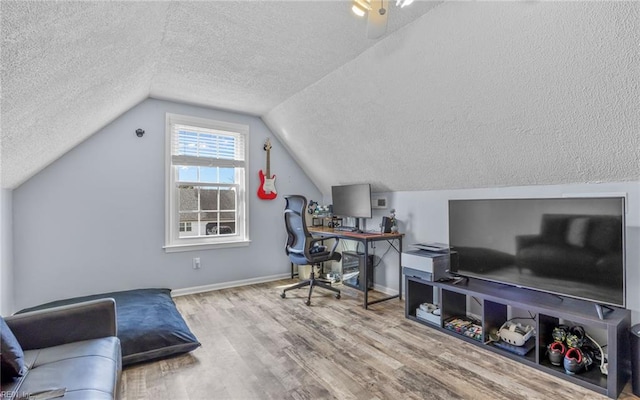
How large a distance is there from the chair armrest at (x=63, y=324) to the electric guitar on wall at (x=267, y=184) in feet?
8.62

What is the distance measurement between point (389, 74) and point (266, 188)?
2454mm

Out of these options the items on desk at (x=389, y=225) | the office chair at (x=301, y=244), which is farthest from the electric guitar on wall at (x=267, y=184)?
the items on desk at (x=389, y=225)

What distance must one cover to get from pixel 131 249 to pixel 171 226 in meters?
0.49

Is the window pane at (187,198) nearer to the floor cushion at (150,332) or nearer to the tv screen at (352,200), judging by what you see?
the floor cushion at (150,332)

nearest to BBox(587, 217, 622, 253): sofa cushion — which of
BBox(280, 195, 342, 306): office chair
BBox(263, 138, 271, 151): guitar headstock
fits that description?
BBox(280, 195, 342, 306): office chair

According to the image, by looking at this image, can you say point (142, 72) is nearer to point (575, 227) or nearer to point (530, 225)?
point (530, 225)

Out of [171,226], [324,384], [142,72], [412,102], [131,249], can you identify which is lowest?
[324,384]

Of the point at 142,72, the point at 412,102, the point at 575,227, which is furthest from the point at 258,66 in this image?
the point at 575,227

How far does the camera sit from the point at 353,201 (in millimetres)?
4016

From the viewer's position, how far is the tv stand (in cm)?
183

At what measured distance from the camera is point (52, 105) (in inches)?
71.9

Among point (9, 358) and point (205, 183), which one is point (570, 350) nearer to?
point (9, 358)

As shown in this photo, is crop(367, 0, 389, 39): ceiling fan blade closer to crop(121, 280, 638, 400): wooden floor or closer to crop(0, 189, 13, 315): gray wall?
crop(121, 280, 638, 400): wooden floor

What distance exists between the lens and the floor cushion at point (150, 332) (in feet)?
7.17
